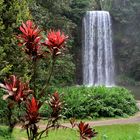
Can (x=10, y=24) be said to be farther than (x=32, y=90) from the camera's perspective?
Yes

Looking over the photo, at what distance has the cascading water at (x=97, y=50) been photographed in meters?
30.0

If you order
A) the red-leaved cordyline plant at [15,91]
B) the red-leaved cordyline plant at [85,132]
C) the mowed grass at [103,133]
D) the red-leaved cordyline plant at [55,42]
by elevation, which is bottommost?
the mowed grass at [103,133]

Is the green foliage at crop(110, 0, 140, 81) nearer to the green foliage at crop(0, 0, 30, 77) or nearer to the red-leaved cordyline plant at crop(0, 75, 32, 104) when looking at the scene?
the green foliage at crop(0, 0, 30, 77)

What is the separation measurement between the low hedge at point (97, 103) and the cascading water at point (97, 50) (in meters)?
13.8

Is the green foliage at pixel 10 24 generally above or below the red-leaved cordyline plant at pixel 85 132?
above

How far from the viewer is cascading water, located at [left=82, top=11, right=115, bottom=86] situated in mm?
30047

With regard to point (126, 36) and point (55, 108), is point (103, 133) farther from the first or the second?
point (126, 36)

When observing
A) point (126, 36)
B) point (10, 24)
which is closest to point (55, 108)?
point (10, 24)

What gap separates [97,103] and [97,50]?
16.3 m

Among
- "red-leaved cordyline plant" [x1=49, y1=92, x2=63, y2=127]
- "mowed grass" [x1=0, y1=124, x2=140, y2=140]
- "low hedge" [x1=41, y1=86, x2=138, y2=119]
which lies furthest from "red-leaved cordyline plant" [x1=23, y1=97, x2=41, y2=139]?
"low hedge" [x1=41, y1=86, x2=138, y2=119]

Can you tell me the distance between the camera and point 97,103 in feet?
47.1

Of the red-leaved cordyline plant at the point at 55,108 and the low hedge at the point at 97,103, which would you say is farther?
the low hedge at the point at 97,103

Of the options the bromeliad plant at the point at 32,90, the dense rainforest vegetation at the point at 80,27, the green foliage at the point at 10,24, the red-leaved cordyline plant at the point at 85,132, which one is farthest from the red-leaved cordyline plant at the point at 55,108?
the dense rainforest vegetation at the point at 80,27

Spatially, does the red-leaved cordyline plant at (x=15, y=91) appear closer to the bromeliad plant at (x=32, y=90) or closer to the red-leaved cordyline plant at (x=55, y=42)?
the bromeliad plant at (x=32, y=90)
